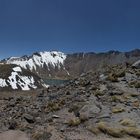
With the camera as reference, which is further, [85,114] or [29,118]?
[29,118]

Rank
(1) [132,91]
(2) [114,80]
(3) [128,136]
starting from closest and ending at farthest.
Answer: (3) [128,136] < (1) [132,91] < (2) [114,80]

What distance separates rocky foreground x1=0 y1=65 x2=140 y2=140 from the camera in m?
21.0

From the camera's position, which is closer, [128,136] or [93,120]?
[128,136]

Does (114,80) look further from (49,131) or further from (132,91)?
(49,131)

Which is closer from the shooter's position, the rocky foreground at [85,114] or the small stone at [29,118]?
the rocky foreground at [85,114]

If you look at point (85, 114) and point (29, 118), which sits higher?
point (85, 114)

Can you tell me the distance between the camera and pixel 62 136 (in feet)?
68.6

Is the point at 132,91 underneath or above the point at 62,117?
above

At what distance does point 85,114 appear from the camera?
925 inches

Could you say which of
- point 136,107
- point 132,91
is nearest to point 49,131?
point 136,107

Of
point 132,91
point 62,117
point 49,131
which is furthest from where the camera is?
point 132,91

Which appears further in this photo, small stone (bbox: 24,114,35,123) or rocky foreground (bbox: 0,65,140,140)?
small stone (bbox: 24,114,35,123)

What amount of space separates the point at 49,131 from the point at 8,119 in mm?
5993

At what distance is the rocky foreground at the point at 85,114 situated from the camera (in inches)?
826
